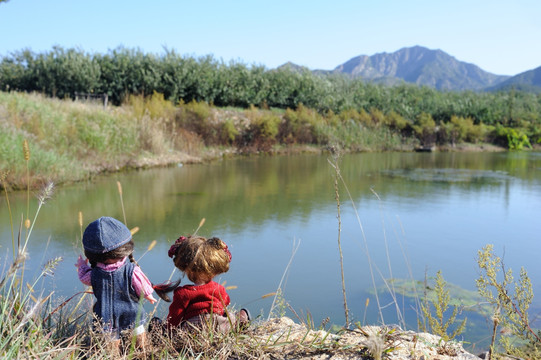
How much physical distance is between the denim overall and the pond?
63 centimetres

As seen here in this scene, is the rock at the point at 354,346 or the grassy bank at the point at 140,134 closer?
the rock at the point at 354,346

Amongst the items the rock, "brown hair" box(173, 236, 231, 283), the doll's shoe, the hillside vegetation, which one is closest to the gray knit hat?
"brown hair" box(173, 236, 231, 283)

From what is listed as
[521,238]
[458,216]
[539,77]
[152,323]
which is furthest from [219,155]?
[539,77]

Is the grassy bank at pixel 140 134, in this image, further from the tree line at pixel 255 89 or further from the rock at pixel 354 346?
the rock at pixel 354 346

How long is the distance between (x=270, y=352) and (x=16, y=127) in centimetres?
808

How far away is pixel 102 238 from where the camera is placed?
1.86 meters

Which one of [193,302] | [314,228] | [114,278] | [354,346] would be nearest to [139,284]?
[114,278]

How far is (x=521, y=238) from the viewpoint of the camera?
17.3 feet

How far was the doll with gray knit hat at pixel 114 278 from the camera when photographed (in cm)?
188

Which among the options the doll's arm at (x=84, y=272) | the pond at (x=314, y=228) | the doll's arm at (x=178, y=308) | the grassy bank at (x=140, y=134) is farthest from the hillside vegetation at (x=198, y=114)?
the doll's arm at (x=178, y=308)

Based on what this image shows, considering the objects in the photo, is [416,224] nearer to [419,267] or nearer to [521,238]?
[521,238]

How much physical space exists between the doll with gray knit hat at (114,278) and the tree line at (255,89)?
13214 millimetres

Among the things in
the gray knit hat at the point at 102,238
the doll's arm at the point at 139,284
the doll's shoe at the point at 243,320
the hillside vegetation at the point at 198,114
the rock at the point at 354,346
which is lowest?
the rock at the point at 354,346

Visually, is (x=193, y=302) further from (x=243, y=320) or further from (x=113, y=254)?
(x=113, y=254)
